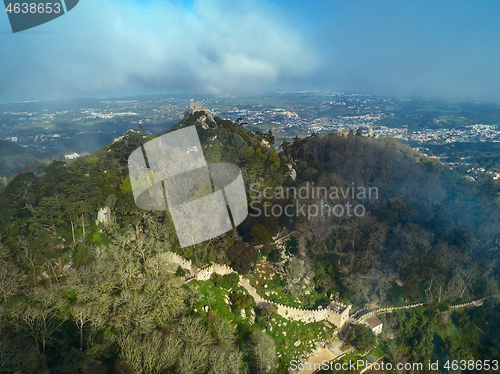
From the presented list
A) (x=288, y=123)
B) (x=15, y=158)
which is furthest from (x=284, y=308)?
(x=288, y=123)

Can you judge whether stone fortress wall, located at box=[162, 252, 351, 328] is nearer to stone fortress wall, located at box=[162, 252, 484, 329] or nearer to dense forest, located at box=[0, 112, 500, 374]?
stone fortress wall, located at box=[162, 252, 484, 329]

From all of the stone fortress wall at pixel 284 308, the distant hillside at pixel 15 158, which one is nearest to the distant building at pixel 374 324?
the stone fortress wall at pixel 284 308

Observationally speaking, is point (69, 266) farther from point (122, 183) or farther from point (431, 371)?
point (431, 371)

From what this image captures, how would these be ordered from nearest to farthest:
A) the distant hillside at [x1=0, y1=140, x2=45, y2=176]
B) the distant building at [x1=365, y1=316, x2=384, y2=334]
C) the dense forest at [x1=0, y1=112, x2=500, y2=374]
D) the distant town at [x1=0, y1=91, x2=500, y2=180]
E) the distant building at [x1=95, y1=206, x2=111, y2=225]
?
the dense forest at [x1=0, y1=112, x2=500, y2=374]
the distant building at [x1=365, y1=316, x2=384, y2=334]
the distant building at [x1=95, y1=206, x2=111, y2=225]
the distant hillside at [x1=0, y1=140, x2=45, y2=176]
the distant town at [x1=0, y1=91, x2=500, y2=180]

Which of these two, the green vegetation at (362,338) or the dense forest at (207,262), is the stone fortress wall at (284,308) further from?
the green vegetation at (362,338)

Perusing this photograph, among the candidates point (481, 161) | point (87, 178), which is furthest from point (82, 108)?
point (481, 161)

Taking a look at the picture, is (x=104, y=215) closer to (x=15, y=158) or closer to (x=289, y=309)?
(x=289, y=309)

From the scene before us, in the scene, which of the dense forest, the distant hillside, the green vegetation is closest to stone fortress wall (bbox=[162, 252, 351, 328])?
the dense forest
